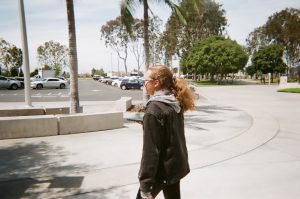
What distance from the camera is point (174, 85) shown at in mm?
2691

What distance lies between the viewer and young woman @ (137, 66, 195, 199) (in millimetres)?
2412

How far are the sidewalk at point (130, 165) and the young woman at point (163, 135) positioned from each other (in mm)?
2200

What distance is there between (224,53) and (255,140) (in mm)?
45241

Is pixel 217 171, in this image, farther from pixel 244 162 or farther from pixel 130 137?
pixel 130 137

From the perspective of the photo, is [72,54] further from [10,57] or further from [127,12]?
[10,57]

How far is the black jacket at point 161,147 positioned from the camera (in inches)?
94.4

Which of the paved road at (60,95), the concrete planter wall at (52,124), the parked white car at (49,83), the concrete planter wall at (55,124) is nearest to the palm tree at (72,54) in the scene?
the concrete planter wall at (55,124)

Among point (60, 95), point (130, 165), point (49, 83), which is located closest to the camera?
point (130, 165)

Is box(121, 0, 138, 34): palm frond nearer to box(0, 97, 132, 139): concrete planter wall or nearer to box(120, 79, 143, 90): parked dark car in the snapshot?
box(0, 97, 132, 139): concrete planter wall

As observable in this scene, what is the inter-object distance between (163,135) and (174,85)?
0.50 meters

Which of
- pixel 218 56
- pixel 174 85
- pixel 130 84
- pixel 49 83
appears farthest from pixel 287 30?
pixel 174 85

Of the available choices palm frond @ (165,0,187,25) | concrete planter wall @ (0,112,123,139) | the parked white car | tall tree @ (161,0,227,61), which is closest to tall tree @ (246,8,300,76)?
tall tree @ (161,0,227,61)

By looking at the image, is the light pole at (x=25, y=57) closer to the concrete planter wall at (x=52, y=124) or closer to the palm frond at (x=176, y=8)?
the concrete planter wall at (x=52, y=124)

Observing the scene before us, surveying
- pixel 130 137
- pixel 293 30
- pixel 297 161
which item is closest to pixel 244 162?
pixel 297 161
